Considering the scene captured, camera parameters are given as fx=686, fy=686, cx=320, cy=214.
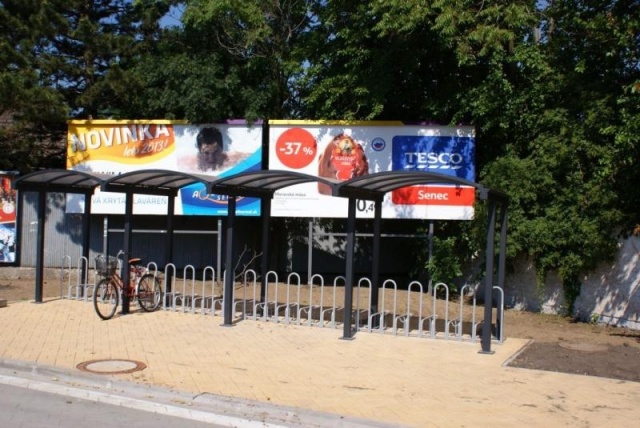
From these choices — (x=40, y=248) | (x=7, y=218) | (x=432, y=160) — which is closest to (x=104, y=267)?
(x=40, y=248)

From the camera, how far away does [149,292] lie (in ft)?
43.8

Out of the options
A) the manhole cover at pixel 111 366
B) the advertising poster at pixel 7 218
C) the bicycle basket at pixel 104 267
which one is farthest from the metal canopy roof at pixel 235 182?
the advertising poster at pixel 7 218

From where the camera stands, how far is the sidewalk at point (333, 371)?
7184 mm

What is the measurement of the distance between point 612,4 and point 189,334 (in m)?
11.5

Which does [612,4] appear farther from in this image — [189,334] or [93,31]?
[93,31]

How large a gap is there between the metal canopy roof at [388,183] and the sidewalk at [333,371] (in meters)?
2.38

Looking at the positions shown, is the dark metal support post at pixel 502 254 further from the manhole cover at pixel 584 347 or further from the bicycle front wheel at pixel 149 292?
the bicycle front wheel at pixel 149 292

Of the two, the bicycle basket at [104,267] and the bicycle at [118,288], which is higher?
A: the bicycle basket at [104,267]

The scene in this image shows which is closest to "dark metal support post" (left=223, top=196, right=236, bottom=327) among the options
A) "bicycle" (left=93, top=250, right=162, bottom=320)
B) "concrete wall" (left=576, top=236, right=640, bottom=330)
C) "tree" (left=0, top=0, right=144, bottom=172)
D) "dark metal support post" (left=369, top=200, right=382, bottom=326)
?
"bicycle" (left=93, top=250, right=162, bottom=320)

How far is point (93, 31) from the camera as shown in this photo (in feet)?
65.5

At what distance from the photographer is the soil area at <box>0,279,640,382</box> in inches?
370

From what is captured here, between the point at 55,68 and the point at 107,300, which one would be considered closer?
the point at 107,300

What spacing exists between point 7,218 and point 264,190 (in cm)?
1054

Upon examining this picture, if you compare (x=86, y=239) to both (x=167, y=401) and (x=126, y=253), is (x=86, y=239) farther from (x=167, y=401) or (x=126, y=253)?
(x=167, y=401)
